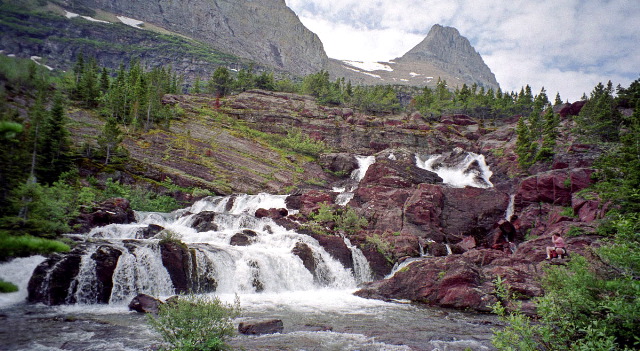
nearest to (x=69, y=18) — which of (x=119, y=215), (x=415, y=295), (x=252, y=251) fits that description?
(x=119, y=215)

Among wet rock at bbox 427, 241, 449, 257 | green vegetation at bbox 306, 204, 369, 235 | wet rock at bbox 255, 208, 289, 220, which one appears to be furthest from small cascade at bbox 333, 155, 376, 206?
wet rock at bbox 427, 241, 449, 257

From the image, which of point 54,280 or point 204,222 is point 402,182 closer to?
point 204,222

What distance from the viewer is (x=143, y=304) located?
1531cm

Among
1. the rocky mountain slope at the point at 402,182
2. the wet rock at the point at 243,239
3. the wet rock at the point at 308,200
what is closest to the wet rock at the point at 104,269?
the wet rock at the point at 243,239

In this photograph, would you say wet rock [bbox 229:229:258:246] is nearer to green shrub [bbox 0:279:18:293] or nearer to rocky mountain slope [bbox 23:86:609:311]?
rocky mountain slope [bbox 23:86:609:311]

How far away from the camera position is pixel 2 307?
1376cm

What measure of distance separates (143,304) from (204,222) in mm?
13578

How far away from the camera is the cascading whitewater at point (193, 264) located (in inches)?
634

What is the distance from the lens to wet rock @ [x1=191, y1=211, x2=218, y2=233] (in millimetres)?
27859

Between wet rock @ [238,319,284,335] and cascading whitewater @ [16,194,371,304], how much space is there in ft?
9.32

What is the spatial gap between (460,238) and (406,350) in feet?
69.2

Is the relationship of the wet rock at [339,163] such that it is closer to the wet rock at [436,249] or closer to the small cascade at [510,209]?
the small cascade at [510,209]

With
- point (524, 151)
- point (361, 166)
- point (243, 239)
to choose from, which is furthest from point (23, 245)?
point (361, 166)

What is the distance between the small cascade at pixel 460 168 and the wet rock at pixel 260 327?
125 feet
